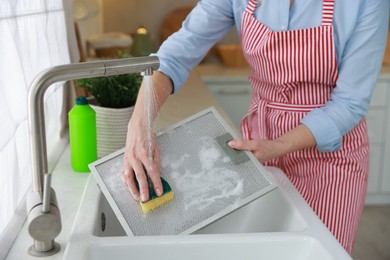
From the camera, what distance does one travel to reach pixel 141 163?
44.9 inches

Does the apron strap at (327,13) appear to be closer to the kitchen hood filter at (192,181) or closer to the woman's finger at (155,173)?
the kitchen hood filter at (192,181)

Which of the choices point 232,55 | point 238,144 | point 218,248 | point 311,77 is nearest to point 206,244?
point 218,248

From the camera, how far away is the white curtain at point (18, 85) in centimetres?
111

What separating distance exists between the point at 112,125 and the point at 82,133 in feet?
0.37

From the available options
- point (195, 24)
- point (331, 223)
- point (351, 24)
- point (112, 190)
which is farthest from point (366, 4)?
point (112, 190)

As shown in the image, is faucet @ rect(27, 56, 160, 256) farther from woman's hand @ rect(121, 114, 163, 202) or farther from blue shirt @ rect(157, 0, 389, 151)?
blue shirt @ rect(157, 0, 389, 151)

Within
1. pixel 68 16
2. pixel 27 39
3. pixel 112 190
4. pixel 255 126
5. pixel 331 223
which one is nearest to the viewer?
pixel 112 190

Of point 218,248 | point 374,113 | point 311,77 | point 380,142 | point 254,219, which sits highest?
point 311,77

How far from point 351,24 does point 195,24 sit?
1.30 feet

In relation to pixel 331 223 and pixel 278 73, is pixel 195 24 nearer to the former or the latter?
pixel 278 73

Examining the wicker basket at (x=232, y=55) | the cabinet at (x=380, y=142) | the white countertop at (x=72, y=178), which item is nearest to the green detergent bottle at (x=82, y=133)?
the white countertop at (x=72, y=178)

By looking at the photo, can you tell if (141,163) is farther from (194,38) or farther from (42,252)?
(194,38)

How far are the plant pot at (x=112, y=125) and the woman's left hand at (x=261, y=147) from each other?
1.30 feet

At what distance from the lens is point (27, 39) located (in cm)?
134
